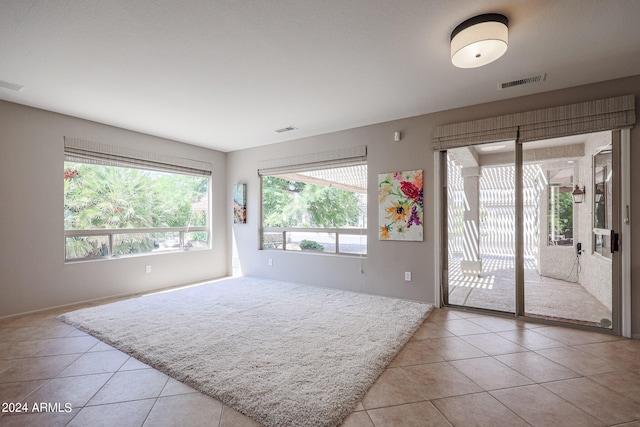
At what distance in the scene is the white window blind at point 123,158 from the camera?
3.97 metres

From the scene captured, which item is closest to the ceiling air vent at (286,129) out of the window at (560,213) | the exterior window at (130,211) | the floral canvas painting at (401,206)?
the floral canvas painting at (401,206)

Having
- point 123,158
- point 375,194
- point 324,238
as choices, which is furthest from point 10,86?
point 375,194

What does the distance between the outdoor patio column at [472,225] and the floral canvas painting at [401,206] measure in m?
1.38

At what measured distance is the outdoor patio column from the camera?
193 inches

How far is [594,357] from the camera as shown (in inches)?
95.4

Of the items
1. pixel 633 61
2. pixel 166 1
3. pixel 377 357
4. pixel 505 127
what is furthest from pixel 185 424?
pixel 633 61

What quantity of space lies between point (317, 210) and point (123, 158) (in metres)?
3.09

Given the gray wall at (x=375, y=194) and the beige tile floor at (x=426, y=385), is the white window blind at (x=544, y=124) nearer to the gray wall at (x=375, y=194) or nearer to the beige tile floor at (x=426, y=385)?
the gray wall at (x=375, y=194)

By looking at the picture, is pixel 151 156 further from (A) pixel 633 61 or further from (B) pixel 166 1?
(A) pixel 633 61

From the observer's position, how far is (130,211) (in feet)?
15.3

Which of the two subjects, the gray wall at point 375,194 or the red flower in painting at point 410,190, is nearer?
the gray wall at point 375,194

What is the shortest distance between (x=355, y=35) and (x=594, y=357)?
323 cm

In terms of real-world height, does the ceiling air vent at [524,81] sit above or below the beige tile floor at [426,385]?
above

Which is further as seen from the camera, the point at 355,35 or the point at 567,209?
the point at 567,209
